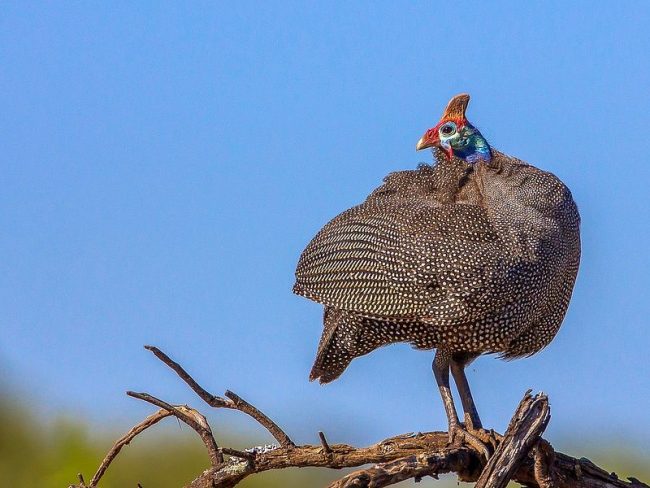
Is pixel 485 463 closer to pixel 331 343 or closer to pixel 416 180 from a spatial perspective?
pixel 331 343

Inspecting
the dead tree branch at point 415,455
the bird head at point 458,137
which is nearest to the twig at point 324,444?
the dead tree branch at point 415,455

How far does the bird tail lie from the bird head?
1576 mm

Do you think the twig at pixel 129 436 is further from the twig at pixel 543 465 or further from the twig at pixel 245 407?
the twig at pixel 543 465

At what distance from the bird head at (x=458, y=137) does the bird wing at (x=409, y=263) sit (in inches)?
27.5

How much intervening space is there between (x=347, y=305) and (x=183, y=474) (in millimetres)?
11573

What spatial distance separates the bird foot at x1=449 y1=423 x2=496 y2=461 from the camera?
314 inches

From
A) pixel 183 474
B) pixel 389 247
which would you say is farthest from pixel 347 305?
pixel 183 474

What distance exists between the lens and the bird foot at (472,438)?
26.1ft

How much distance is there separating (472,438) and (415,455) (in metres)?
0.76

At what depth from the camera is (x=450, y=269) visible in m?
8.38

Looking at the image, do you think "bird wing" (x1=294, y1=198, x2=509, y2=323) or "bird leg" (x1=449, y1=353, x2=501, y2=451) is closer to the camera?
"bird wing" (x1=294, y1=198, x2=509, y2=323)

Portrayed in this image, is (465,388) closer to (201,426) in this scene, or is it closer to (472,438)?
(472,438)

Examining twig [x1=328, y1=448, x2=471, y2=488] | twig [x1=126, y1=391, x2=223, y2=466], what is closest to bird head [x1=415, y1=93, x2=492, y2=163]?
twig [x1=328, y1=448, x2=471, y2=488]

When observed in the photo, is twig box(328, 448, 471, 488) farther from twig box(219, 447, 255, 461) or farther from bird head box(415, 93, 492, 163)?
bird head box(415, 93, 492, 163)
